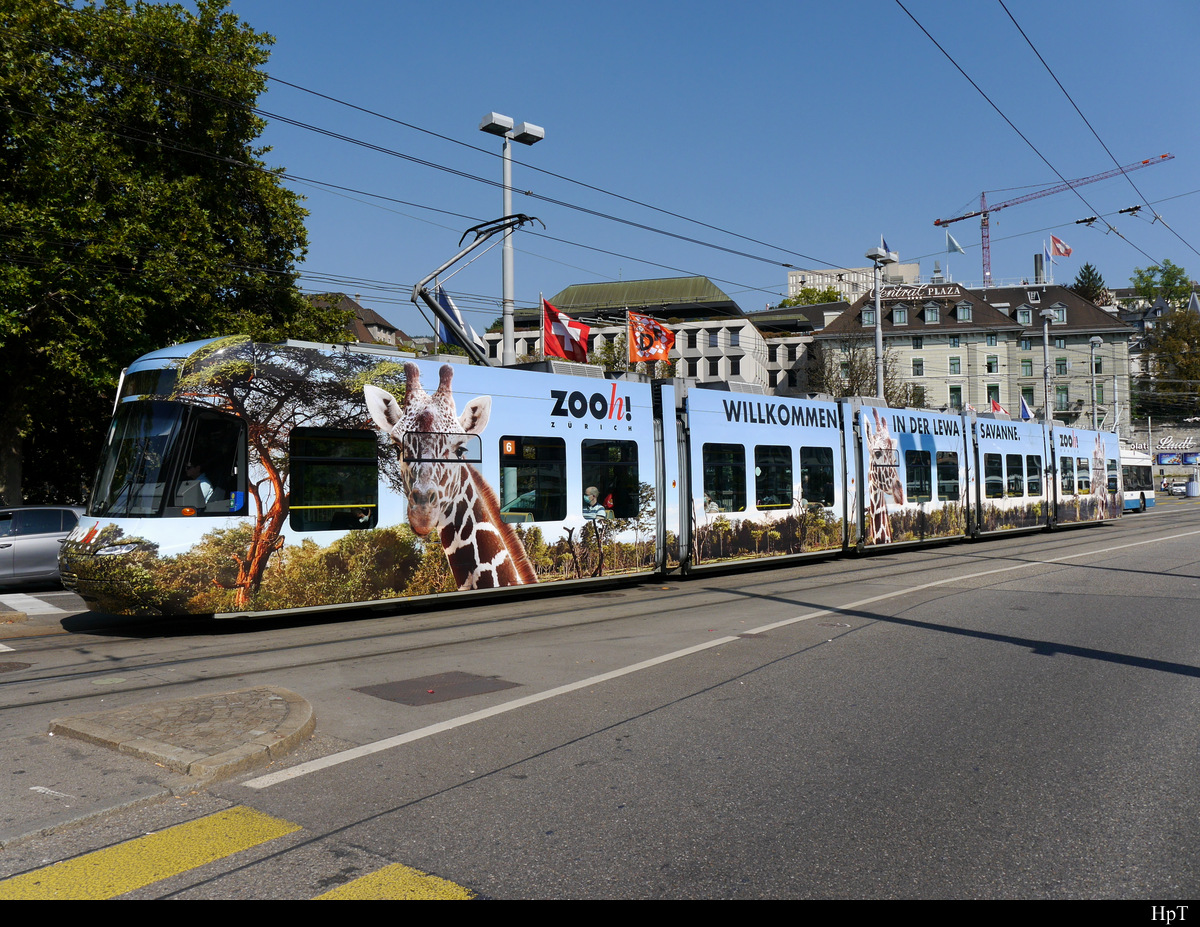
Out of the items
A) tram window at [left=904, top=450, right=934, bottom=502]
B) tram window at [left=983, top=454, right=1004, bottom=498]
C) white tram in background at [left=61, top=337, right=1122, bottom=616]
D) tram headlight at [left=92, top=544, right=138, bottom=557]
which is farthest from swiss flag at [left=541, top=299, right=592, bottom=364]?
tram headlight at [left=92, top=544, right=138, bottom=557]

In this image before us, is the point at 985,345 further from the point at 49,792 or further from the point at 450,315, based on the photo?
the point at 49,792

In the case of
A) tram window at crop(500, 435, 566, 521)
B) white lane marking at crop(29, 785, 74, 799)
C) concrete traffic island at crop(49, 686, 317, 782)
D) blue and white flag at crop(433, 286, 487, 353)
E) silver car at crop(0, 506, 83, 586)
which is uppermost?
blue and white flag at crop(433, 286, 487, 353)

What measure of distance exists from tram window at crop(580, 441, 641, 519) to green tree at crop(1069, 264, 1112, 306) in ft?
402

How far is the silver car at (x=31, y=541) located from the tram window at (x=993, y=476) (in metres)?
22.1

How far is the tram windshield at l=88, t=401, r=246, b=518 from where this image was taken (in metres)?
9.88

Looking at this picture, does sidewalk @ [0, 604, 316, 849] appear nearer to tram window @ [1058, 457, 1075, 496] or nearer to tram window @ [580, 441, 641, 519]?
tram window @ [580, 441, 641, 519]

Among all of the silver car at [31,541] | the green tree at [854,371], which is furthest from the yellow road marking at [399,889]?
the green tree at [854,371]

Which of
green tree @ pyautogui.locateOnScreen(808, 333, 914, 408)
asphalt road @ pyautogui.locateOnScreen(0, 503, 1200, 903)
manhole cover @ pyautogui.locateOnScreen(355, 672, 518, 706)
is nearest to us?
asphalt road @ pyautogui.locateOnScreen(0, 503, 1200, 903)

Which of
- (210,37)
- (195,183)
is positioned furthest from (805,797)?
(210,37)

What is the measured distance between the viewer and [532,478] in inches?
514

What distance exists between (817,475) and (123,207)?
16010 mm

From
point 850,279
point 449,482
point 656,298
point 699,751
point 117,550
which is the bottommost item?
point 699,751

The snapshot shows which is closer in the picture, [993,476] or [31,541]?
[31,541]

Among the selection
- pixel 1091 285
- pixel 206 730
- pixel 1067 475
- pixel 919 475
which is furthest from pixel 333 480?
pixel 1091 285
